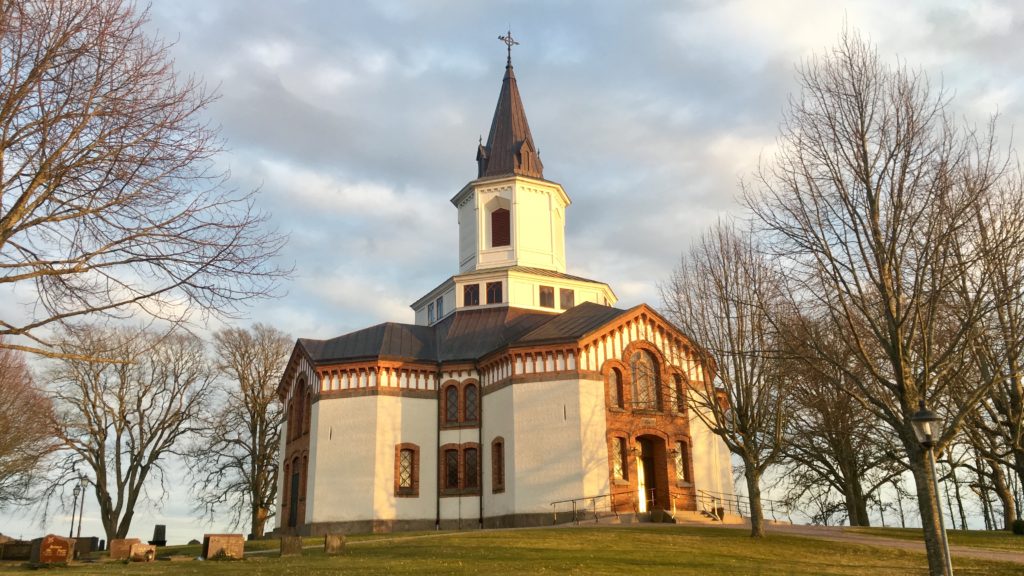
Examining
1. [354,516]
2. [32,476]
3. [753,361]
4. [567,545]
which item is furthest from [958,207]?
[32,476]

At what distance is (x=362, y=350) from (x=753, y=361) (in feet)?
61.4

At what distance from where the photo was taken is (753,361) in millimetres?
23500

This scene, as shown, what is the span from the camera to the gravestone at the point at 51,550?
21062mm

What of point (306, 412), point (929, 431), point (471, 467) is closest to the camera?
point (929, 431)

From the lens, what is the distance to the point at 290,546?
75.5ft

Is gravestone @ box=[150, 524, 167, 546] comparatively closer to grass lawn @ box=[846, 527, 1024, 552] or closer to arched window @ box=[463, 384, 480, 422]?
arched window @ box=[463, 384, 480, 422]

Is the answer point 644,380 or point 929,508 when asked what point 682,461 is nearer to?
point 644,380

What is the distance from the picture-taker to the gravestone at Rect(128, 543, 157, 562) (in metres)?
23.5

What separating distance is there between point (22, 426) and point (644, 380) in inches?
1175

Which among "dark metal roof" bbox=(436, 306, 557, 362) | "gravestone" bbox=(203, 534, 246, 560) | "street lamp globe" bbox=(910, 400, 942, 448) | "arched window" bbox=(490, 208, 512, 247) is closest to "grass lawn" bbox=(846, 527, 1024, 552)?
"street lamp globe" bbox=(910, 400, 942, 448)

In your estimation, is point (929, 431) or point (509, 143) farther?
point (509, 143)

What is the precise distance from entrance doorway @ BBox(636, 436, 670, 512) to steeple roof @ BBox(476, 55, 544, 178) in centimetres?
1553

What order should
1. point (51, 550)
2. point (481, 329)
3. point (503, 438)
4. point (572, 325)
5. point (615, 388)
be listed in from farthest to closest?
point (481, 329)
point (572, 325)
point (503, 438)
point (615, 388)
point (51, 550)

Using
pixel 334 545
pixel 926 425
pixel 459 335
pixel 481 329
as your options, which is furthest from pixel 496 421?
pixel 926 425
